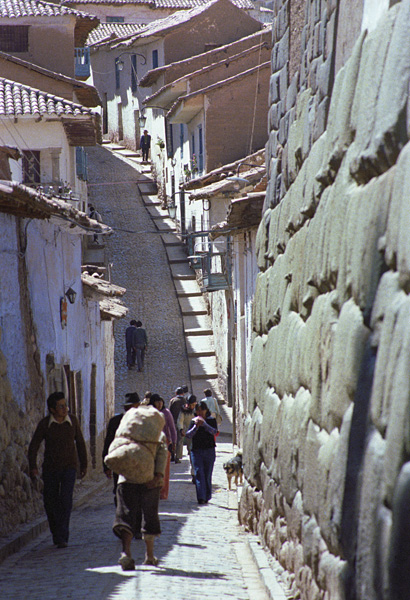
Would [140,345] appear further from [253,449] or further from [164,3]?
[164,3]

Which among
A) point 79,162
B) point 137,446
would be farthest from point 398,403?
point 79,162

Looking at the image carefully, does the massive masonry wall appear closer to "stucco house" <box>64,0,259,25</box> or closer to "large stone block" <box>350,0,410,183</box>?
"large stone block" <box>350,0,410,183</box>

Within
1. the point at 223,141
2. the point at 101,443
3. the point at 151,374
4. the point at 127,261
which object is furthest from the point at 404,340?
the point at 127,261

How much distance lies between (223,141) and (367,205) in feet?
96.7

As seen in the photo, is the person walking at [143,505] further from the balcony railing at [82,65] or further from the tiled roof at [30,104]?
→ the balcony railing at [82,65]

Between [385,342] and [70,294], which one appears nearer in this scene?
[385,342]

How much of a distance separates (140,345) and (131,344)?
381mm

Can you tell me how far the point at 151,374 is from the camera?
1187 inches

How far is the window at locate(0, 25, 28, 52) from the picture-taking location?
32625 millimetres

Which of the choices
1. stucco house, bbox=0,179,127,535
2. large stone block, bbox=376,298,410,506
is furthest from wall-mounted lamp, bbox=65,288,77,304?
large stone block, bbox=376,298,410,506

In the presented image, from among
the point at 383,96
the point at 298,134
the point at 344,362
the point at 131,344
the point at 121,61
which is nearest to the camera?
the point at 383,96

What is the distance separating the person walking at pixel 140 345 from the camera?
2970 centimetres

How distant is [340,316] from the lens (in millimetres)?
5754

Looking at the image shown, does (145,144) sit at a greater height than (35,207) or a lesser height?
lesser
